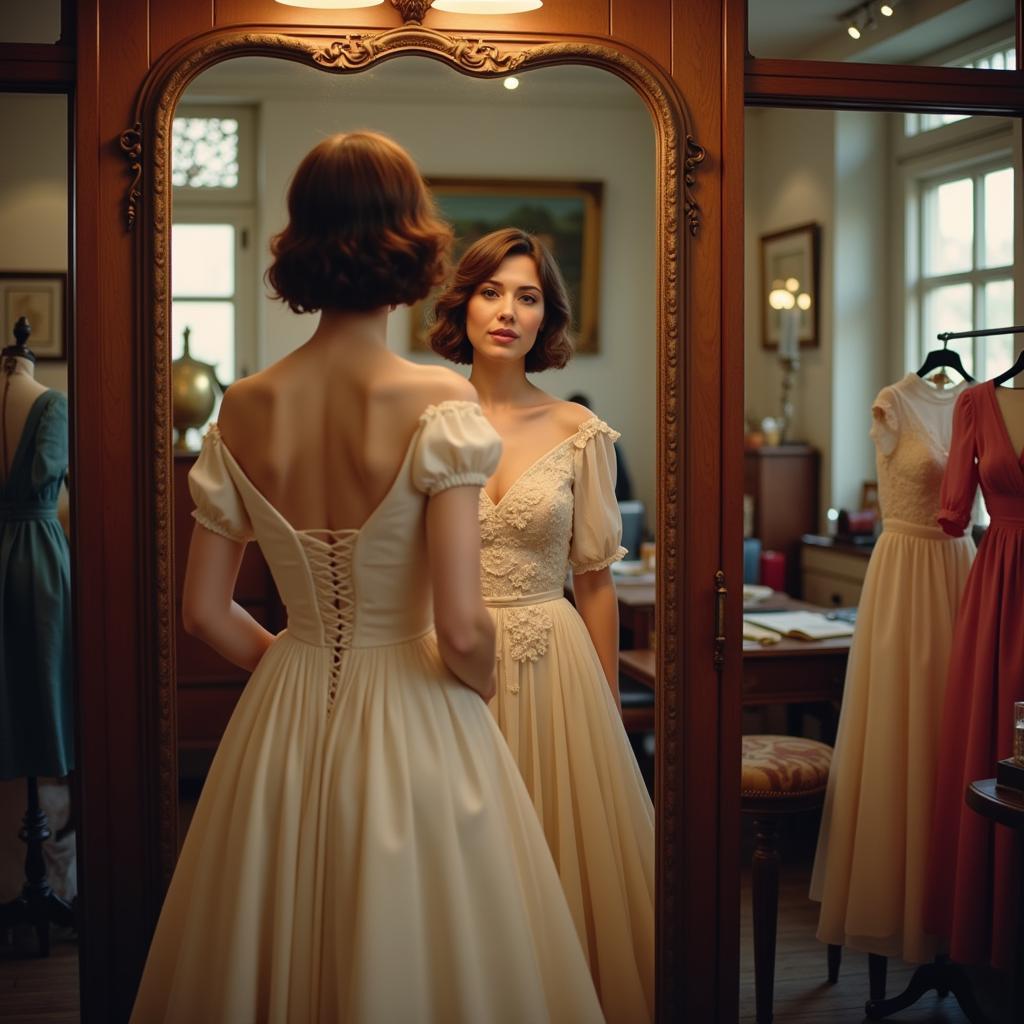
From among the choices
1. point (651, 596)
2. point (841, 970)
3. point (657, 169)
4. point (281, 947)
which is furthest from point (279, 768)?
point (841, 970)

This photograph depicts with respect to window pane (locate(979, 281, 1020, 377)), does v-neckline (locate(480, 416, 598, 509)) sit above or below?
below

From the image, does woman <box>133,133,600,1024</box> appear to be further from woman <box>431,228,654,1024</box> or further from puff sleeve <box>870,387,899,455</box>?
puff sleeve <box>870,387,899,455</box>

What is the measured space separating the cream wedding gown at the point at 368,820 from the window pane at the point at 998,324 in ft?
4.68

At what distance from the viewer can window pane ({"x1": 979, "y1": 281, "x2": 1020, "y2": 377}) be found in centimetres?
258

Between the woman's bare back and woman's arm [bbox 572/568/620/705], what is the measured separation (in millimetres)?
605

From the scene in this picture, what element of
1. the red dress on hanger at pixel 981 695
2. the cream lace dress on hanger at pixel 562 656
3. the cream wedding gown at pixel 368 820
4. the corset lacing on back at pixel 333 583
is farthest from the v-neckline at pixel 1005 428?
the corset lacing on back at pixel 333 583

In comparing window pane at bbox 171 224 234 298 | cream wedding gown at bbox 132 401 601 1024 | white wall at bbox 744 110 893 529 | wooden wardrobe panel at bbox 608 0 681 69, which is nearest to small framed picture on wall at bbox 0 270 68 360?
window pane at bbox 171 224 234 298

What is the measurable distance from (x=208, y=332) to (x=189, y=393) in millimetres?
115

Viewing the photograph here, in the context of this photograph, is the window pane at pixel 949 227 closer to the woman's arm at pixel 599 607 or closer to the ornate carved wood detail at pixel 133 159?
the woman's arm at pixel 599 607

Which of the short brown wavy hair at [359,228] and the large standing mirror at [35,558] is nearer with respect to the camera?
the short brown wavy hair at [359,228]

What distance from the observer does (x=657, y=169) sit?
226 centimetres

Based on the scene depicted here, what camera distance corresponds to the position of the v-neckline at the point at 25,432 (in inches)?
88.4

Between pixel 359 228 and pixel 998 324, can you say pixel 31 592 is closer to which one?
pixel 359 228

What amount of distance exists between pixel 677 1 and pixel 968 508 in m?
1.22
